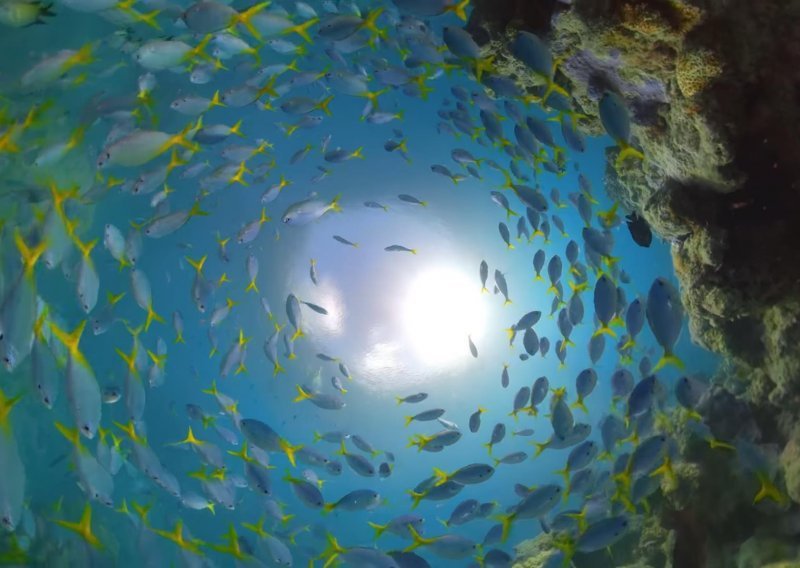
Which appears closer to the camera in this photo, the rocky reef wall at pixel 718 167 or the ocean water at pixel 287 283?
the rocky reef wall at pixel 718 167

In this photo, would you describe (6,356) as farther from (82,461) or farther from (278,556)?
(278,556)

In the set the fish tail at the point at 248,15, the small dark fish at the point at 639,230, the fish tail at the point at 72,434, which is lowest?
the fish tail at the point at 72,434

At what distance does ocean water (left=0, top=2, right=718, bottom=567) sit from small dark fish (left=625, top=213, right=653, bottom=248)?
8.73ft

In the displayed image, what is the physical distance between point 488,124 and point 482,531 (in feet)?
92.3

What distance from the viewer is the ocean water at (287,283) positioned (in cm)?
1093

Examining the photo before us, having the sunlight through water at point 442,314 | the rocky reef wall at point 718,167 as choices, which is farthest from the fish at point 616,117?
the sunlight through water at point 442,314

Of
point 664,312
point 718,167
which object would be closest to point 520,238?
point 718,167

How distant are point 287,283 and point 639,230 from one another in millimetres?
14883

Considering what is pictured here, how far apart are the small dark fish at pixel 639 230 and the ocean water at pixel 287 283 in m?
2.66

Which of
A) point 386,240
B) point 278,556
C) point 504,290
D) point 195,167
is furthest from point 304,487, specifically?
point 386,240

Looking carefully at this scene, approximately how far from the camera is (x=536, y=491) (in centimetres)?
502

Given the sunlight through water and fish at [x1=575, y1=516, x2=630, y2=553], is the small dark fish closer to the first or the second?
fish at [x1=575, y1=516, x2=630, y2=553]

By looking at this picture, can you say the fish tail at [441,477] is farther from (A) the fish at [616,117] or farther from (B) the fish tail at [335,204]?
(A) the fish at [616,117]

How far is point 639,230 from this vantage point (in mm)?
5633
